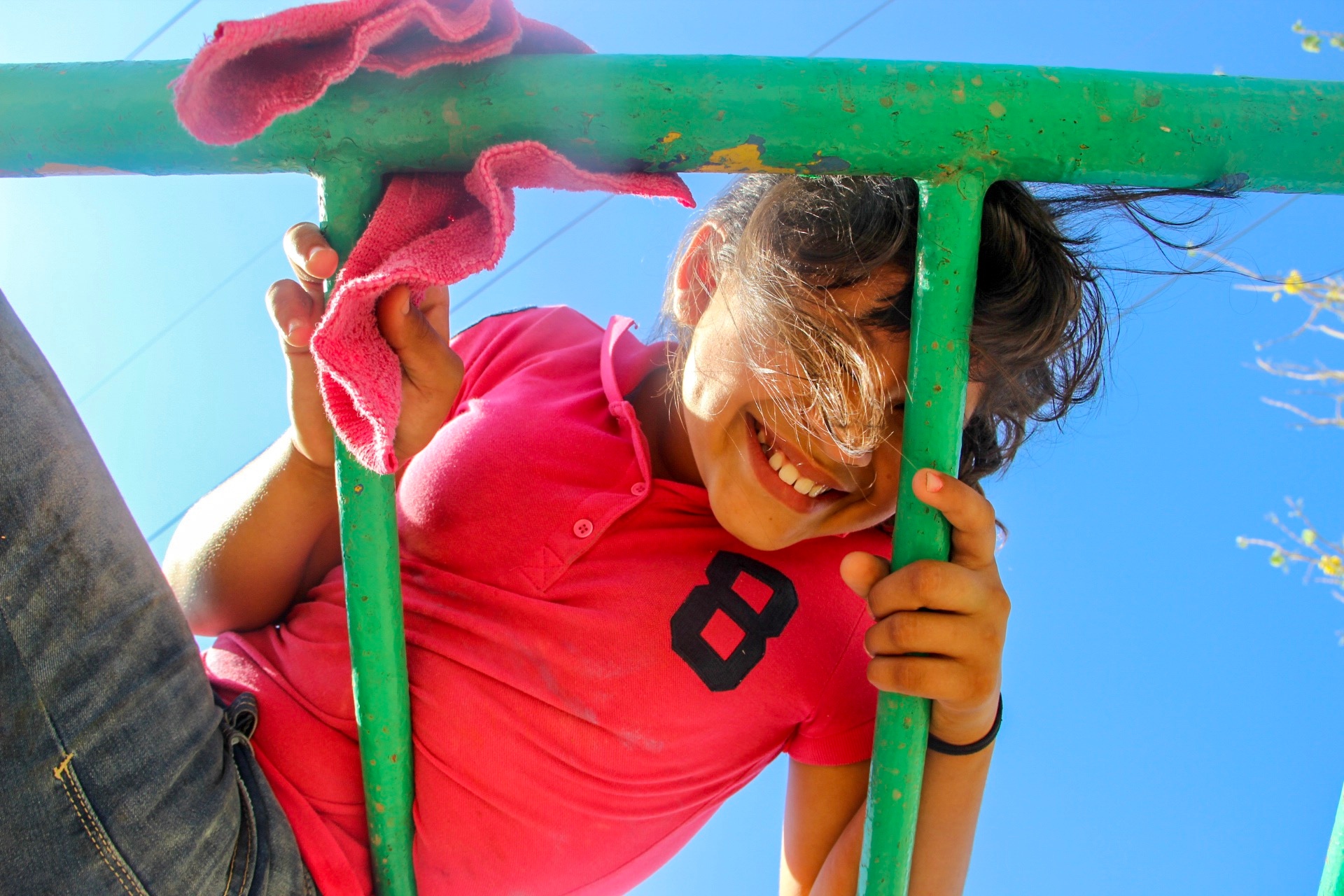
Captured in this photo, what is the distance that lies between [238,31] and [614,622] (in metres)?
0.61

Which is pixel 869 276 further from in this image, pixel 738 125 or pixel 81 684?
pixel 81 684

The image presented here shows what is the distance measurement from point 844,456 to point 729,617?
0.71 ft

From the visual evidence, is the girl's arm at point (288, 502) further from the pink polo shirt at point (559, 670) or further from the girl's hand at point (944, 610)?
the girl's hand at point (944, 610)

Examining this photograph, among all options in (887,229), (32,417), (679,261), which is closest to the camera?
(32,417)

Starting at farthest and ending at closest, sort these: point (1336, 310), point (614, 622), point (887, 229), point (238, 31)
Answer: point (1336, 310) → point (614, 622) → point (887, 229) → point (238, 31)

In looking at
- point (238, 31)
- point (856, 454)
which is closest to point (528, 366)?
point (856, 454)

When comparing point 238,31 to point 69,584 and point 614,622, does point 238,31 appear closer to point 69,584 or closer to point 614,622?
point 69,584

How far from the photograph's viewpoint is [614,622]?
0.93 m

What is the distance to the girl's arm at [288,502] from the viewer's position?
0.66 m

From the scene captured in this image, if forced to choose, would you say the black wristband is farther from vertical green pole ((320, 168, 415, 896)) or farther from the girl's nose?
vertical green pole ((320, 168, 415, 896))

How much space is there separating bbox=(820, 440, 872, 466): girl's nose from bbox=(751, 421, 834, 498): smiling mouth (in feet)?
0.17

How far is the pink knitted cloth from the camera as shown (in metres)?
0.48

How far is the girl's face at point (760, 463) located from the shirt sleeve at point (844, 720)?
0.43 feet

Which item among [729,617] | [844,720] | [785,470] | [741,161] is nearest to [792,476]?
[785,470]
